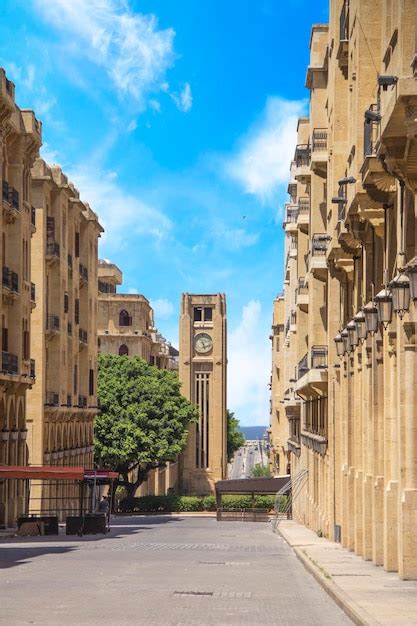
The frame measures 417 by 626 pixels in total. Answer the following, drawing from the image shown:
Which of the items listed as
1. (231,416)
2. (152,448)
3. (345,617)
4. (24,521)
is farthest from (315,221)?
(231,416)

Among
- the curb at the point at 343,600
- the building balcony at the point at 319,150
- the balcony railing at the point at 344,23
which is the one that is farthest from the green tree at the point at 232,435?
the curb at the point at 343,600

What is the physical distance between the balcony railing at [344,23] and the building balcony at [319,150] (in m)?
9.12

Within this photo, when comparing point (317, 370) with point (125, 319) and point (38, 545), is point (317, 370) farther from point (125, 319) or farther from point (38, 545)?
point (125, 319)

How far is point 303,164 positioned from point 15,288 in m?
14.0

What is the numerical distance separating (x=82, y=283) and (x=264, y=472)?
8465 centimetres

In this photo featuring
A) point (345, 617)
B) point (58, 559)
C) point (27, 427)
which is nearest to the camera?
point (345, 617)

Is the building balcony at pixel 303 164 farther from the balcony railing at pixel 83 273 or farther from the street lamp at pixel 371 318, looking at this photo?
the street lamp at pixel 371 318

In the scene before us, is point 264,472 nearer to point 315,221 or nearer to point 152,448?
point 152,448

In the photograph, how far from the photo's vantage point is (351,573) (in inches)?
953

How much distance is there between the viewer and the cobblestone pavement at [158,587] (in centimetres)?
1736

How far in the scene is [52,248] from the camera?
68.1 meters

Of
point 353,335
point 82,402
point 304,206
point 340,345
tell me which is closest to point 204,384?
point 82,402

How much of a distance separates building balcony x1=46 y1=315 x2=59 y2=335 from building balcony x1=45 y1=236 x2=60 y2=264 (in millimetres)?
2967

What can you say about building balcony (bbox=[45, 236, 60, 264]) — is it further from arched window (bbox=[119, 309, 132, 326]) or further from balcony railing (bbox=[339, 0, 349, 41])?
arched window (bbox=[119, 309, 132, 326])
